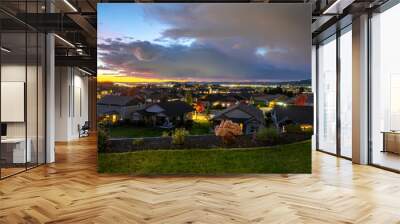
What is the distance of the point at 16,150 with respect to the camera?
7.03 metres

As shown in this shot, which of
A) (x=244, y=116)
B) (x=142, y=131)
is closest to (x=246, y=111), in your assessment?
(x=244, y=116)

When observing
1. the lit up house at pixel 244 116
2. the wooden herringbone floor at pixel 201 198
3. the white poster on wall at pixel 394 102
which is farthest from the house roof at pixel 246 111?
the white poster on wall at pixel 394 102

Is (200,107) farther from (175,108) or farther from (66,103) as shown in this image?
(66,103)

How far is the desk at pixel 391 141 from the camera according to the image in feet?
23.7

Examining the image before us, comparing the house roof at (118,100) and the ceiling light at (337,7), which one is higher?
the ceiling light at (337,7)

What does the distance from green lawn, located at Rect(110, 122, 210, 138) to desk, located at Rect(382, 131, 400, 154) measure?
3.59 m

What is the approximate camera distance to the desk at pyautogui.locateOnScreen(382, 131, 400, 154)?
7.22 meters

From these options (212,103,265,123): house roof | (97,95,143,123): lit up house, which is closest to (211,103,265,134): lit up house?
(212,103,265,123): house roof

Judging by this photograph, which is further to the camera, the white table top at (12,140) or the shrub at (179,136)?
the shrub at (179,136)

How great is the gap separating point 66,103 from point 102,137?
931 centimetres

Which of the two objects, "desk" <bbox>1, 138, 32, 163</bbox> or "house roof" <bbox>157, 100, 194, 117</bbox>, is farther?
"house roof" <bbox>157, 100, 194, 117</bbox>

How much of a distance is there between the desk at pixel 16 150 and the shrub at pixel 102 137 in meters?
1.52

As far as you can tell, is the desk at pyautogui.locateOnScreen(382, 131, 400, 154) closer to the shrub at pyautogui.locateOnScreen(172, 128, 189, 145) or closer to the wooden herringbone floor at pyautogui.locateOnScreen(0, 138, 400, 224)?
the wooden herringbone floor at pyautogui.locateOnScreen(0, 138, 400, 224)

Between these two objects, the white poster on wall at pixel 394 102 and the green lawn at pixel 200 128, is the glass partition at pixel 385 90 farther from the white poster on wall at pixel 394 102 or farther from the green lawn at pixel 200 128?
the green lawn at pixel 200 128
